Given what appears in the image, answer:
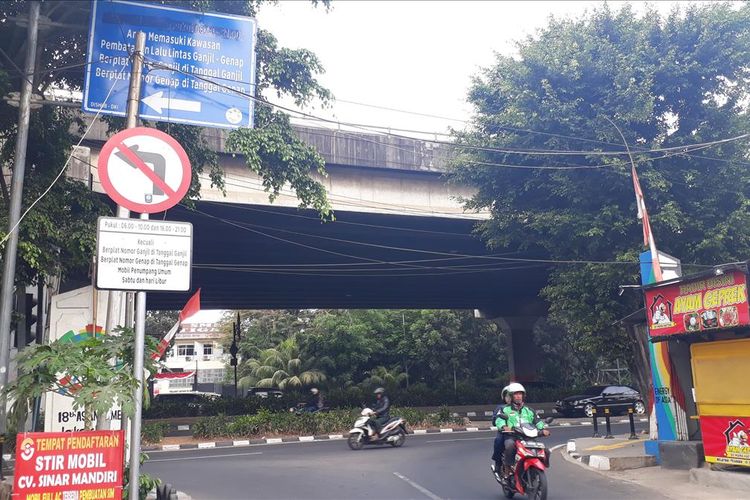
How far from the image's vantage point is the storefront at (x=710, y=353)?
885cm

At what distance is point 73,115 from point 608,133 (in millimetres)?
11433

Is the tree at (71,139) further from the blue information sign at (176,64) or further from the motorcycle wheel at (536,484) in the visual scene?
the motorcycle wheel at (536,484)

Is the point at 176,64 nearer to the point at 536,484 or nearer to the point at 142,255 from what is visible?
the point at 142,255

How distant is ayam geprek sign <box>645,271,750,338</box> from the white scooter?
23.3 feet

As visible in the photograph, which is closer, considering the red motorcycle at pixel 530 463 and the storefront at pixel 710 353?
the red motorcycle at pixel 530 463

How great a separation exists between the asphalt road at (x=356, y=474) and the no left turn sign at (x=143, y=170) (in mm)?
5339

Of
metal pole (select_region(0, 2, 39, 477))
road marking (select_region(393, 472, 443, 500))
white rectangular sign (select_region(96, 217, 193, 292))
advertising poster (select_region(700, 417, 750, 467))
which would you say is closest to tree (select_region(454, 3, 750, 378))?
advertising poster (select_region(700, 417, 750, 467))

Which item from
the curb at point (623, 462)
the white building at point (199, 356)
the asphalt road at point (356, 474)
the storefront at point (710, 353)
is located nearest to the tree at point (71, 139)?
the asphalt road at point (356, 474)

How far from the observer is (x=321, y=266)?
25469 millimetres

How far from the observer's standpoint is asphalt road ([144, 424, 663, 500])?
948 centimetres

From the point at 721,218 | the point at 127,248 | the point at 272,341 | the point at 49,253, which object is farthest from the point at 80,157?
the point at 272,341

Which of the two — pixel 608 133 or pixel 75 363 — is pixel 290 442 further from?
pixel 75 363

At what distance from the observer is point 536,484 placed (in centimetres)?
796

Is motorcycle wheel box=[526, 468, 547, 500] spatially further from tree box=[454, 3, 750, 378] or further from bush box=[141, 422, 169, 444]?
bush box=[141, 422, 169, 444]
